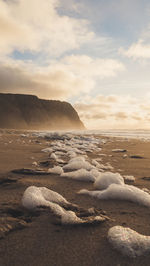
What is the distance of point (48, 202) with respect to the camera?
1.43 metres

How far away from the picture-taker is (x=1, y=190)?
73.2 inches

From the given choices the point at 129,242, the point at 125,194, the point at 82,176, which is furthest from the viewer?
the point at 82,176

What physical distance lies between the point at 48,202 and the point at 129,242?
609 mm

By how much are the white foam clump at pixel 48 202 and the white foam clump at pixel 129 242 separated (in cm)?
24

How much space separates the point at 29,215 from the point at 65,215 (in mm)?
239

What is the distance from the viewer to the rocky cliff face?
82125mm

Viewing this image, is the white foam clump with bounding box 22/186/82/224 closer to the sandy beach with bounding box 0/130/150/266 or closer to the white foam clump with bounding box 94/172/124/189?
the sandy beach with bounding box 0/130/150/266

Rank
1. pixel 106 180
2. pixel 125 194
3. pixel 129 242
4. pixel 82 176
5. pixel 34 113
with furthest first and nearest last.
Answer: pixel 34 113 → pixel 82 176 → pixel 106 180 → pixel 125 194 → pixel 129 242

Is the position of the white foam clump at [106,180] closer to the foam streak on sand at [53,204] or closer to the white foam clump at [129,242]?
Answer: the foam streak on sand at [53,204]

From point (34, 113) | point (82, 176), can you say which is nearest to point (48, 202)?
point (82, 176)

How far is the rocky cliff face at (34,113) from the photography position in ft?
269

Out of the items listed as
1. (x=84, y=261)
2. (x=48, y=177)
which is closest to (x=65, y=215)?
(x=84, y=261)

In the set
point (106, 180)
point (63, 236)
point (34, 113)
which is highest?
point (34, 113)

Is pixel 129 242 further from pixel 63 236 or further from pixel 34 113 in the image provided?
pixel 34 113
